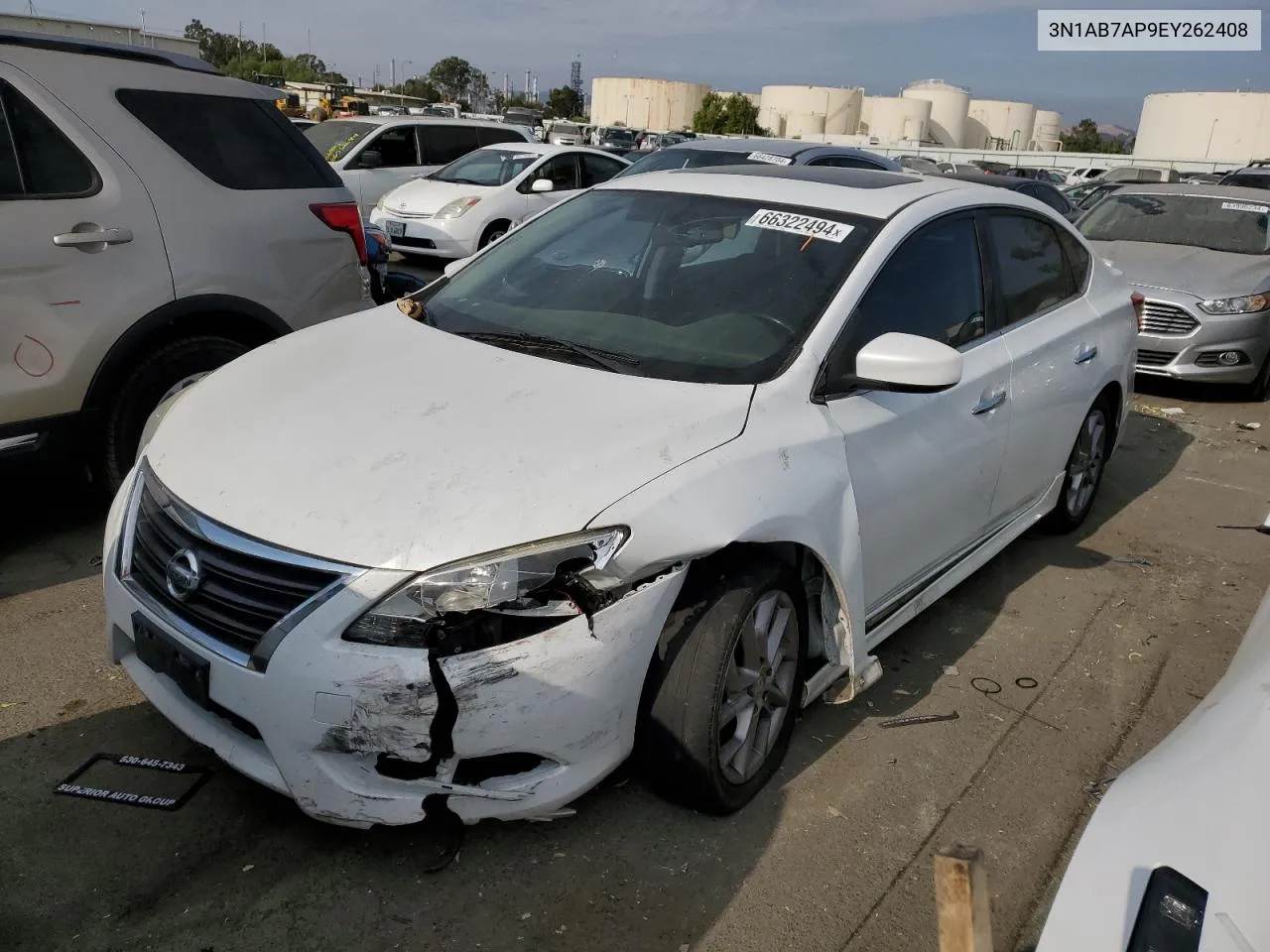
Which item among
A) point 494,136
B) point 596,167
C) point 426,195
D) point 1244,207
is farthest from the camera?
point 494,136

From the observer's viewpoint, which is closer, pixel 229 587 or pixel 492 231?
pixel 229 587

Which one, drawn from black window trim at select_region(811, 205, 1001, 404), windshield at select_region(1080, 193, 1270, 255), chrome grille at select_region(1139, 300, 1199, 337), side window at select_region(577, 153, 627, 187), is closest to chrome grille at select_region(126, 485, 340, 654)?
black window trim at select_region(811, 205, 1001, 404)

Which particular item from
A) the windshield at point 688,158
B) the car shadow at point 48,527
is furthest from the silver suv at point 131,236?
the windshield at point 688,158

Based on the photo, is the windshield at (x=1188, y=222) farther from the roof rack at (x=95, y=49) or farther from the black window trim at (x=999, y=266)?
the roof rack at (x=95, y=49)

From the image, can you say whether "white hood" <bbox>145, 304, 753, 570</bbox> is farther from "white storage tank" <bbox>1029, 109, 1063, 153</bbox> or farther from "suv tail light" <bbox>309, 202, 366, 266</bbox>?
"white storage tank" <bbox>1029, 109, 1063, 153</bbox>

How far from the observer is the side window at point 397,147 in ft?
45.9

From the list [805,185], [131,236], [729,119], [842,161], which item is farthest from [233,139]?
[729,119]

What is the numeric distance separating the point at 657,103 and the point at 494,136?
87.8m

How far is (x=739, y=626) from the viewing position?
269 centimetres

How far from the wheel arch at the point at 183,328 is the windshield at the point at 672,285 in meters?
1.21

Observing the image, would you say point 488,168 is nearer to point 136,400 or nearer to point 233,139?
point 233,139

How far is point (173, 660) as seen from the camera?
2590 millimetres

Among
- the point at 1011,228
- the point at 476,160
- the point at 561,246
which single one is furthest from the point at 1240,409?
the point at 476,160

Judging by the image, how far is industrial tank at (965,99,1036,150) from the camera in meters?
104
